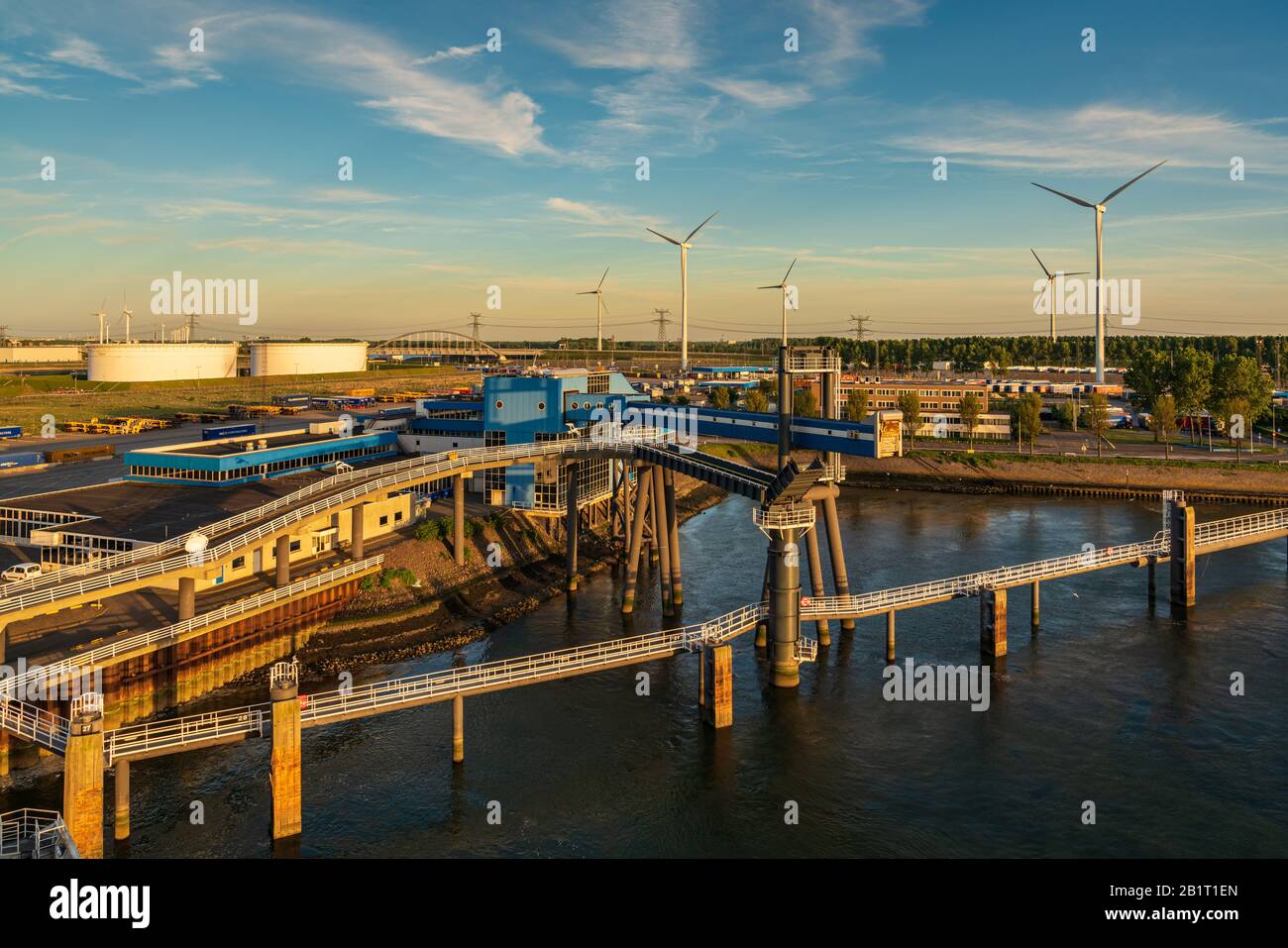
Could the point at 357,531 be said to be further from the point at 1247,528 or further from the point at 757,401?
the point at 757,401

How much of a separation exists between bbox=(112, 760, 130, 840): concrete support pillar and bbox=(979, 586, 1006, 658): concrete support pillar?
139ft

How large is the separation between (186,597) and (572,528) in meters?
28.0

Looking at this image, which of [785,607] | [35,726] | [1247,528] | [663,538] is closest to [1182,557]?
[1247,528]

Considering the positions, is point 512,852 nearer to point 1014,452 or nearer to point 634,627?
point 634,627

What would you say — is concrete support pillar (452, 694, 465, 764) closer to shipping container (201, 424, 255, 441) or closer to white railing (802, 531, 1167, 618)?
white railing (802, 531, 1167, 618)

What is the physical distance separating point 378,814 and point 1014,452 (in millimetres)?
→ 112125

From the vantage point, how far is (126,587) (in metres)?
43.5

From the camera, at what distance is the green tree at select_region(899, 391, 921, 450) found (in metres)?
144

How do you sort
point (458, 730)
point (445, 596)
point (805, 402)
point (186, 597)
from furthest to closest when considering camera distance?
point (805, 402) → point (445, 596) → point (186, 597) → point (458, 730)

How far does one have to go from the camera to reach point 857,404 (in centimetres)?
14762

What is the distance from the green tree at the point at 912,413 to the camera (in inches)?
5650

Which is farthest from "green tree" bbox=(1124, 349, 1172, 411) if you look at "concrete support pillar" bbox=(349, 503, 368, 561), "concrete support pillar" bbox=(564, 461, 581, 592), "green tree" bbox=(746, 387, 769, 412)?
"concrete support pillar" bbox=(349, 503, 368, 561)

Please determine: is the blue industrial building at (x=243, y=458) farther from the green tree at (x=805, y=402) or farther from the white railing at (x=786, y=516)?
the green tree at (x=805, y=402)
